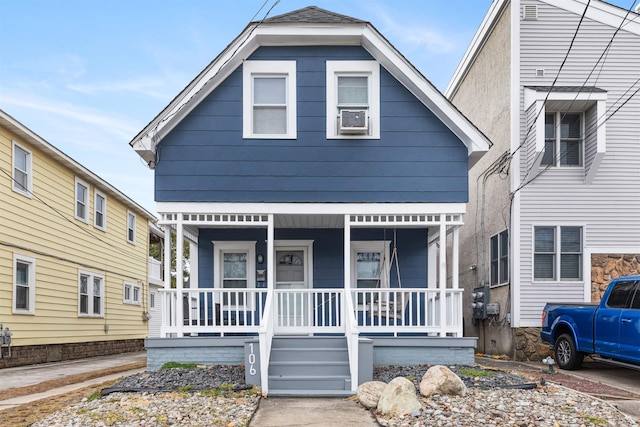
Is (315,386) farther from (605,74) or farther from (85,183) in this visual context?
(85,183)

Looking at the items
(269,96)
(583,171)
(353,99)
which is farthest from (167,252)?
(583,171)

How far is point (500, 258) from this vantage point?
13844mm

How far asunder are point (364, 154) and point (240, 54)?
279 centimetres

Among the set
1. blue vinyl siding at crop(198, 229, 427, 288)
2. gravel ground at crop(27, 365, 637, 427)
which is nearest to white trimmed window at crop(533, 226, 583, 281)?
blue vinyl siding at crop(198, 229, 427, 288)

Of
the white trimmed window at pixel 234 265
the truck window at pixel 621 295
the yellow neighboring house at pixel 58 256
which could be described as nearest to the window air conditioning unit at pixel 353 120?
the white trimmed window at pixel 234 265

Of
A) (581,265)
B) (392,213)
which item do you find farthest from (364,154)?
(581,265)

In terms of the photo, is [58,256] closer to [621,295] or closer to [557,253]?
[557,253]

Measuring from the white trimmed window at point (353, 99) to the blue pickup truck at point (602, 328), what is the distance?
4.67 meters

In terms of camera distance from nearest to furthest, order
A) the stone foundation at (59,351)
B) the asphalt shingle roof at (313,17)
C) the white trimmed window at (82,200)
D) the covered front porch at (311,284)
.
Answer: the covered front porch at (311,284)
the asphalt shingle roof at (313,17)
the stone foundation at (59,351)
the white trimmed window at (82,200)

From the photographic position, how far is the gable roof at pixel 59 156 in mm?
12922

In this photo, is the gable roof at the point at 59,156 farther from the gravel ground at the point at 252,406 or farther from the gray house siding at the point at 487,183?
the gray house siding at the point at 487,183

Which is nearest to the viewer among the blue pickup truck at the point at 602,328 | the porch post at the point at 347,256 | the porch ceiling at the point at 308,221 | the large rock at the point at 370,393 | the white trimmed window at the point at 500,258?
the large rock at the point at 370,393

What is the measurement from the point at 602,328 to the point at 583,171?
469cm

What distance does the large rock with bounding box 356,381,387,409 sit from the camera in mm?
7246
